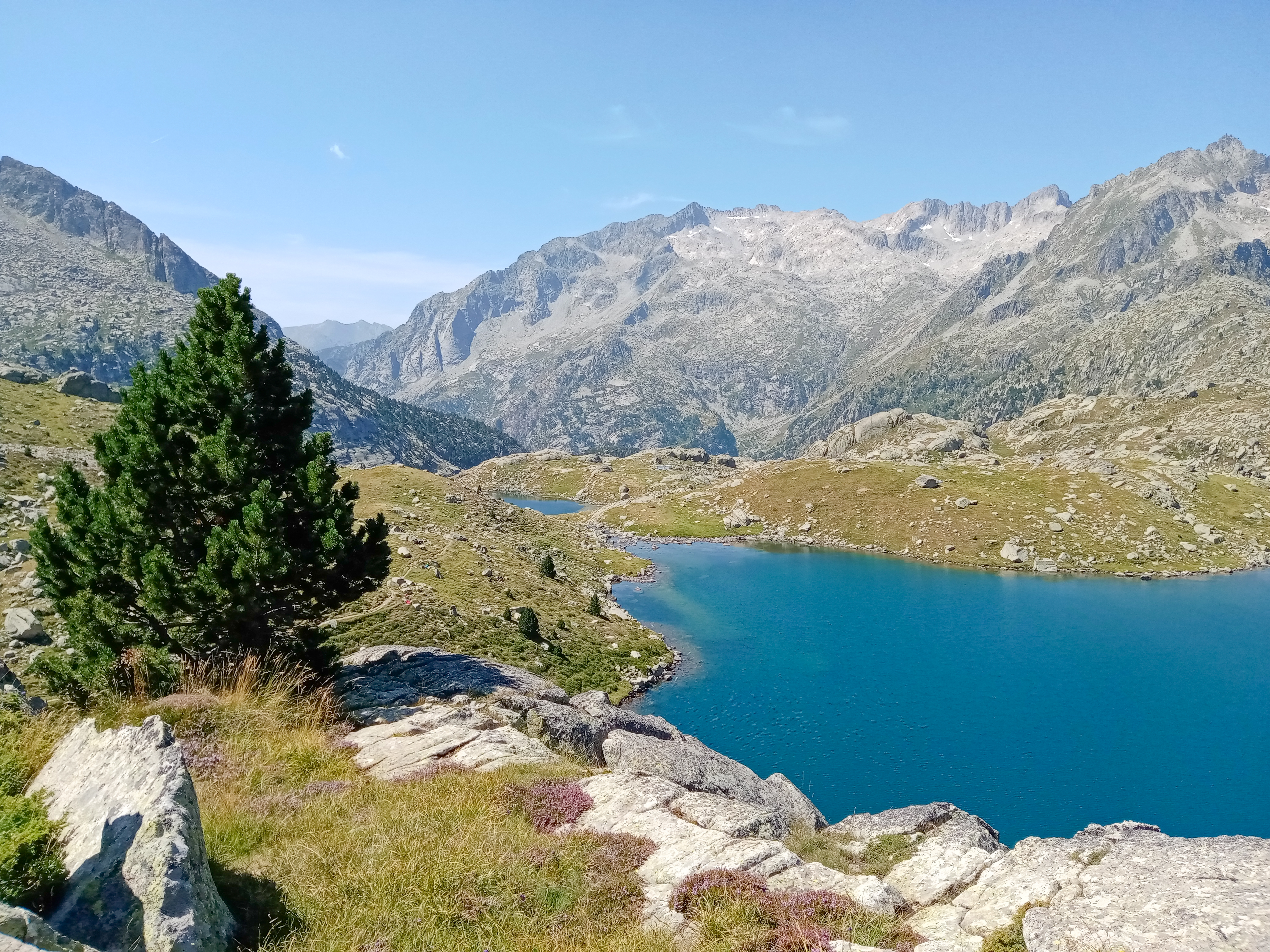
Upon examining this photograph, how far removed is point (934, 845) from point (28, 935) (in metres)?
15.4

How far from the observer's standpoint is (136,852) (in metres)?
6.61

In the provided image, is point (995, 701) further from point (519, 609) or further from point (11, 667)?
point (11, 667)

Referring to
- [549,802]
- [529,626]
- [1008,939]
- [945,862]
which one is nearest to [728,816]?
[549,802]

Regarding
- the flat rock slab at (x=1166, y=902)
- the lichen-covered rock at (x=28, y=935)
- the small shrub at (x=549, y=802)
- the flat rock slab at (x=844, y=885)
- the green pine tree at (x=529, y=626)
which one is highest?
the lichen-covered rock at (x=28, y=935)

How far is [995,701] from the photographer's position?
57969 millimetres

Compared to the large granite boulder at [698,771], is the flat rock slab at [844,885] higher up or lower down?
higher up

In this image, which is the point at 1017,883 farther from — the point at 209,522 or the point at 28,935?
the point at 209,522

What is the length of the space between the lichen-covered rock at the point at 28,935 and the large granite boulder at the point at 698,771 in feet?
46.0

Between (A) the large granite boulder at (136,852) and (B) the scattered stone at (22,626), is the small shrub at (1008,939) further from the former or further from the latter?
(B) the scattered stone at (22,626)

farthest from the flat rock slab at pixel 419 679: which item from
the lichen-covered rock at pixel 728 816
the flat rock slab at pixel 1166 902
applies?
the flat rock slab at pixel 1166 902

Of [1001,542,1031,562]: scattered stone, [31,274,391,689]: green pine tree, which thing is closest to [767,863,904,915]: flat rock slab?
[31,274,391,689]: green pine tree

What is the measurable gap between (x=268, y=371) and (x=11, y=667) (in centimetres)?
1923

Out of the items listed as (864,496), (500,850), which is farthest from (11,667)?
(864,496)

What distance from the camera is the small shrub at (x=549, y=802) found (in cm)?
1186
